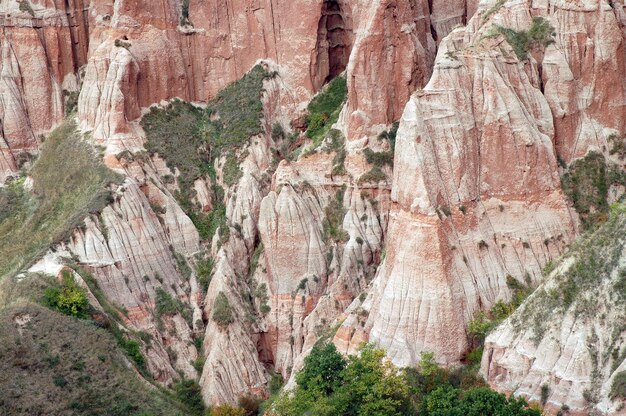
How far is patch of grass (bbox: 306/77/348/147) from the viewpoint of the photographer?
9006cm

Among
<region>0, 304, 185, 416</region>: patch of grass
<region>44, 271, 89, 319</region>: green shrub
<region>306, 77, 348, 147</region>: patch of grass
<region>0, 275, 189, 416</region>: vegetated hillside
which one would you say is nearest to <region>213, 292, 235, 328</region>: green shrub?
<region>0, 275, 189, 416</region>: vegetated hillside

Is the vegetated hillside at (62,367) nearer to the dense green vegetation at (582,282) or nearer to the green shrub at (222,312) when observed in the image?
the green shrub at (222,312)

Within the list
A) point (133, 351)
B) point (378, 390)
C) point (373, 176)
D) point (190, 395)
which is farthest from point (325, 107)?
point (378, 390)

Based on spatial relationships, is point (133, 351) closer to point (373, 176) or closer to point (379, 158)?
point (373, 176)

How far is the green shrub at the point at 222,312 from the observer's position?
274ft

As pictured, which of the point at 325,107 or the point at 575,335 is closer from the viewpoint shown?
the point at 575,335

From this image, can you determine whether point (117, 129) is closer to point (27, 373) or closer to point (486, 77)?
point (27, 373)

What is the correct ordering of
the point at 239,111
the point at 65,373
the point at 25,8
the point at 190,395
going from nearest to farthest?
the point at 65,373
the point at 190,395
the point at 239,111
the point at 25,8

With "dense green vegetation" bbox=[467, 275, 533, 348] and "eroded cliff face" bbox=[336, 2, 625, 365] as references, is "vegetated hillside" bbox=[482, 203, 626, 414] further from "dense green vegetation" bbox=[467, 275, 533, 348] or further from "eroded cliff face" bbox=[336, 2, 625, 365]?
"eroded cliff face" bbox=[336, 2, 625, 365]

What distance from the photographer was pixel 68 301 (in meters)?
79.2

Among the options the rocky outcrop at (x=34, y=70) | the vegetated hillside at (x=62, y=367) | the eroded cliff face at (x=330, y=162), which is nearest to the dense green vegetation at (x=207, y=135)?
the eroded cliff face at (x=330, y=162)

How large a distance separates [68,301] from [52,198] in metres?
12.7

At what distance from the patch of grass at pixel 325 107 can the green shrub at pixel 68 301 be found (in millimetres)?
17915

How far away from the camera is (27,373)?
74375mm
